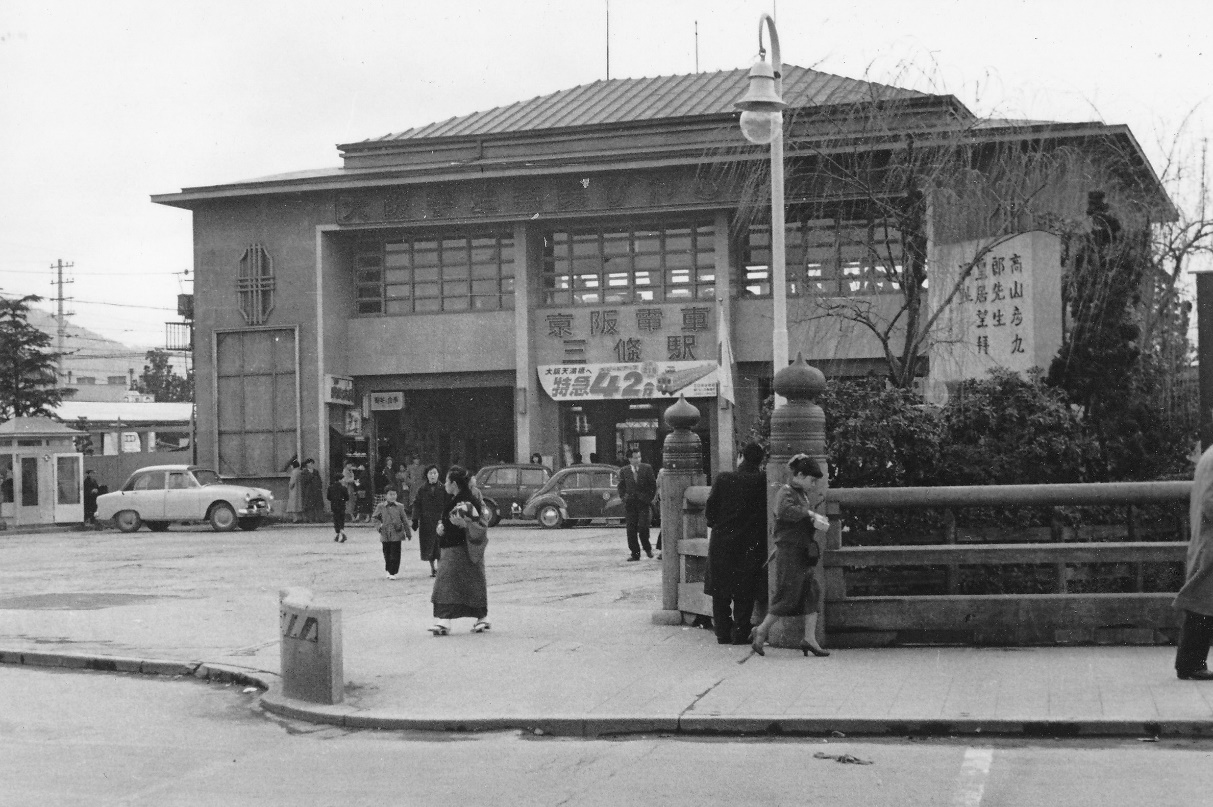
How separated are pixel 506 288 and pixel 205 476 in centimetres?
920

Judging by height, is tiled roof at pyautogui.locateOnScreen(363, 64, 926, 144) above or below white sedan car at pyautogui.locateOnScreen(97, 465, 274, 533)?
above

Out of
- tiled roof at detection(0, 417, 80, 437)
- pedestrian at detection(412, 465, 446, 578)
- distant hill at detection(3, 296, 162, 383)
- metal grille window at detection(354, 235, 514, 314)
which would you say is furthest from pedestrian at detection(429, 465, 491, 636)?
distant hill at detection(3, 296, 162, 383)

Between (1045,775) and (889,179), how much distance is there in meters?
15.6

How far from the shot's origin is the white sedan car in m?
35.8

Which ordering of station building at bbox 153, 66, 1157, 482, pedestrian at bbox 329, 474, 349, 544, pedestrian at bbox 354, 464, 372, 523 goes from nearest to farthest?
pedestrian at bbox 329, 474, 349, 544 → station building at bbox 153, 66, 1157, 482 → pedestrian at bbox 354, 464, 372, 523

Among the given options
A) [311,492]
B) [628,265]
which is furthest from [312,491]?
[628,265]

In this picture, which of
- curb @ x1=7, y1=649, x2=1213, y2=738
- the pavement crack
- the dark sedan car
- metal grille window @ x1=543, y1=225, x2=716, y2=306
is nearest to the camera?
curb @ x1=7, y1=649, x2=1213, y2=738

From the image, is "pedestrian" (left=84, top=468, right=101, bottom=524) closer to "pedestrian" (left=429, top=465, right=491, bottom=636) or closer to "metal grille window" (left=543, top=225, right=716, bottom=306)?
"metal grille window" (left=543, top=225, right=716, bottom=306)

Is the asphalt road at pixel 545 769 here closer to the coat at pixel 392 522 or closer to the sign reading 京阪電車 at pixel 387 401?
the coat at pixel 392 522

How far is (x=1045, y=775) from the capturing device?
750 cm

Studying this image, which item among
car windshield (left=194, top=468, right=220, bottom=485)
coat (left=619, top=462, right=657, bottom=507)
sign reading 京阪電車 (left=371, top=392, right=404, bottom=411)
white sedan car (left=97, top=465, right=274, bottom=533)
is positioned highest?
sign reading 京阪電車 (left=371, top=392, right=404, bottom=411)

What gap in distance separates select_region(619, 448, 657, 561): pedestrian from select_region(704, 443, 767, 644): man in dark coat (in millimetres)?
9991

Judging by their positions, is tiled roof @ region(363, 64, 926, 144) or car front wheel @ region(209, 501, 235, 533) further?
tiled roof @ region(363, 64, 926, 144)

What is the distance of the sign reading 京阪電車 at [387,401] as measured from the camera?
40.8 m
